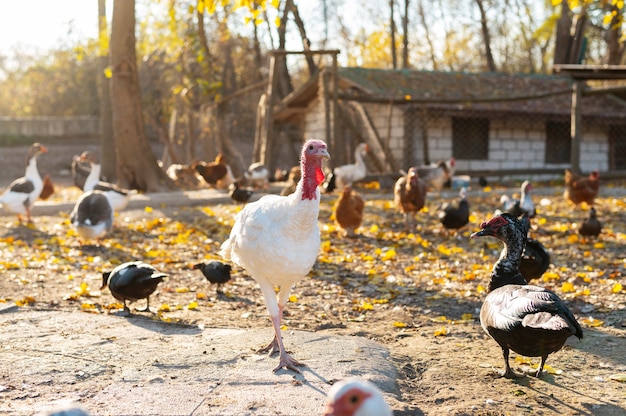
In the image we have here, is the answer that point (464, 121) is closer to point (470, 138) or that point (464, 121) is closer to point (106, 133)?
point (470, 138)

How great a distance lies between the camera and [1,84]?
139 feet

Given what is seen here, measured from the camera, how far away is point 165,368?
502 centimetres

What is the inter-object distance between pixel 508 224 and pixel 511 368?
1.17m

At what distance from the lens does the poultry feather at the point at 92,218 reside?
404 inches

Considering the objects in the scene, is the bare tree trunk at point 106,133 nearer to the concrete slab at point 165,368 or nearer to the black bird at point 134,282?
the black bird at point 134,282

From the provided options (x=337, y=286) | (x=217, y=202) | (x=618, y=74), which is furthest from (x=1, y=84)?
(x=337, y=286)

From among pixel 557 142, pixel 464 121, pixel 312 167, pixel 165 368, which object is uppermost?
pixel 464 121

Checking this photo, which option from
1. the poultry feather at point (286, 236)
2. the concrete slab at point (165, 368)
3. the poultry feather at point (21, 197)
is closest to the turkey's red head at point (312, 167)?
the poultry feather at point (286, 236)

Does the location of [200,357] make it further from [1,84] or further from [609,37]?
[1,84]

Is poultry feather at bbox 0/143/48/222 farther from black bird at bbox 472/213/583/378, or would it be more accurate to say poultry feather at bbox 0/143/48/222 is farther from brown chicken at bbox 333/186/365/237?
black bird at bbox 472/213/583/378

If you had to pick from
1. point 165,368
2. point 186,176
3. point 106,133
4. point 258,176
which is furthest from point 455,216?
point 106,133

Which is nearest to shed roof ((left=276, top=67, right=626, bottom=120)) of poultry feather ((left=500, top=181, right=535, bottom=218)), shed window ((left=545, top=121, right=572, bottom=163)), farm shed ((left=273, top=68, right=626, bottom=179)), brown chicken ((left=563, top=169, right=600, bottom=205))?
farm shed ((left=273, top=68, right=626, bottom=179))

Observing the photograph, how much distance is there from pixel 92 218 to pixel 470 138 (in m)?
14.5

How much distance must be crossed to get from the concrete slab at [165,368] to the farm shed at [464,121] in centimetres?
1341
